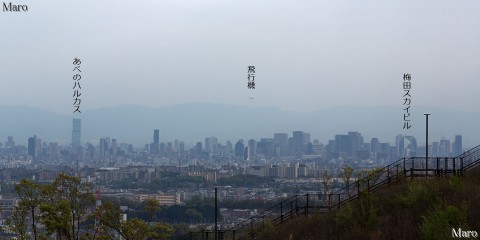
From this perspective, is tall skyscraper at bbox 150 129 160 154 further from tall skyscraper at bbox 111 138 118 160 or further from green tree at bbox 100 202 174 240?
green tree at bbox 100 202 174 240

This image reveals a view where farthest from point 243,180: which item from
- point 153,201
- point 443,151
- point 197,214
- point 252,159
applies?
point 153,201

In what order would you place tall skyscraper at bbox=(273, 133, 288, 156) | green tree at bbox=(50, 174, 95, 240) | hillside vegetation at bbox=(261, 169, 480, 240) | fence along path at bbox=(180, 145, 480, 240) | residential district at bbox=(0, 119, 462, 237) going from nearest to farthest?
hillside vegetation at bbox=(261, 169, 480, 240), fence along path at bbox=(180, 145, 480, 240), green tree at bbox=(50, 174, 95, 240), residential district at bbox=(0, 119, 462, 237), tall skyscraper at bbox=(273, 133, 288, 156)

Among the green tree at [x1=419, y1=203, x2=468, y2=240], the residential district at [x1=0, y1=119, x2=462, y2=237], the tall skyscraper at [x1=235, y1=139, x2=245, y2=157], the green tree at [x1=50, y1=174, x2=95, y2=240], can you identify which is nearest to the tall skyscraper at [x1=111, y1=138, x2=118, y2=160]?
the residential district at [x1=0, y1=119, x2=462, y2=237]

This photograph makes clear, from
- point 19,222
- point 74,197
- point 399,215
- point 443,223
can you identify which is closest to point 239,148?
point 74,197

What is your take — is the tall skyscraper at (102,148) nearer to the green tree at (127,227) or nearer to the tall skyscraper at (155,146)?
the tall skyscraper at (155,146)

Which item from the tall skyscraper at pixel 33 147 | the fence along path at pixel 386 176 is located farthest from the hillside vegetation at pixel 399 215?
the tall skyscraper at pixel 33 147

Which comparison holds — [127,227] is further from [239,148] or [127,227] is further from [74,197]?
[239,148]

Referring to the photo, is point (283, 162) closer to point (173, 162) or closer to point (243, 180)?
point (243, 180)

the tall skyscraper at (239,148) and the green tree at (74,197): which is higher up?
the tall skyscraper at (239,148)

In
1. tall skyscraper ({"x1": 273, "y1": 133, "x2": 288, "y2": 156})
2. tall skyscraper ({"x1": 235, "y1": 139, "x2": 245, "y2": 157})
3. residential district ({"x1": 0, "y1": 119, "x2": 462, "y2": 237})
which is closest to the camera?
residential district ({"x1": 0, "y1": 119, "x2": 462, "y2": 237})

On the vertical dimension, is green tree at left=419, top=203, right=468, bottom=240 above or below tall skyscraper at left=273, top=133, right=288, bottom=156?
below

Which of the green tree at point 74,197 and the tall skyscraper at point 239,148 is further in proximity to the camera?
the tall skyscraper at point 239,148

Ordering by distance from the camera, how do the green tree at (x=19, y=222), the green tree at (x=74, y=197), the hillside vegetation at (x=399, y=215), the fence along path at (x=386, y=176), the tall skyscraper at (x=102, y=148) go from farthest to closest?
the tall skyscraper at (x=102, y=148) → the green tree at (x=74, y=197) → the green tree at (x=19, y=222) → the fence along path at (x=386, y=176) → the hillside vegetation at (x=399, y=215)
